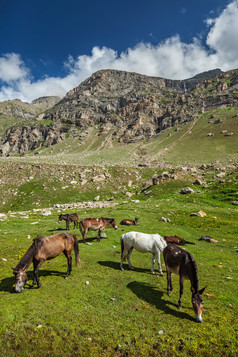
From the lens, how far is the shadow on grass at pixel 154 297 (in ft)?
22.9

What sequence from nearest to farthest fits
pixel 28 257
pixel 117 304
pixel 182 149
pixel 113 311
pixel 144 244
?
pixel 113 311 < pixel 117 304 < pixel 28 257 < pixel 144 244 < pixel 182 149

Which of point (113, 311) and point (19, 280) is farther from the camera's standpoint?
point (19, 280)

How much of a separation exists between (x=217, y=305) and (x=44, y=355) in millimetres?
6630

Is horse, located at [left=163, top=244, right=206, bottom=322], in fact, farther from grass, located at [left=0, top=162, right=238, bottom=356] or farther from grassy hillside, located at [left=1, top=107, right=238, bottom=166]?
grassy hillside, located at [left=1, top=107, right=238, bottom=166]

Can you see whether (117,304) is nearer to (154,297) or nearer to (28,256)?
(154,297)

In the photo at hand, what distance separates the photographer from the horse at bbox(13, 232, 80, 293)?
812cm

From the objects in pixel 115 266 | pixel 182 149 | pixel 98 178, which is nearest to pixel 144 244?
pixel 115 266

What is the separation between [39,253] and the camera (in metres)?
8.85

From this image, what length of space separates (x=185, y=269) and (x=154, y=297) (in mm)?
1958

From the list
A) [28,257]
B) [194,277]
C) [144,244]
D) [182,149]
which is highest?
[182,149]

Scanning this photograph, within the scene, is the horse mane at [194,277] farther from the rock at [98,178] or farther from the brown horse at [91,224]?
the rock at [98,178]

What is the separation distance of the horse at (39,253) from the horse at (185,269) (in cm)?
544

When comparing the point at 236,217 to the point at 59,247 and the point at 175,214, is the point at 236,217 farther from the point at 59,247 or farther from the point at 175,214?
the point at 59,247

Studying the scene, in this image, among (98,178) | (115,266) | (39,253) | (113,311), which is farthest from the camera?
(98,178)
